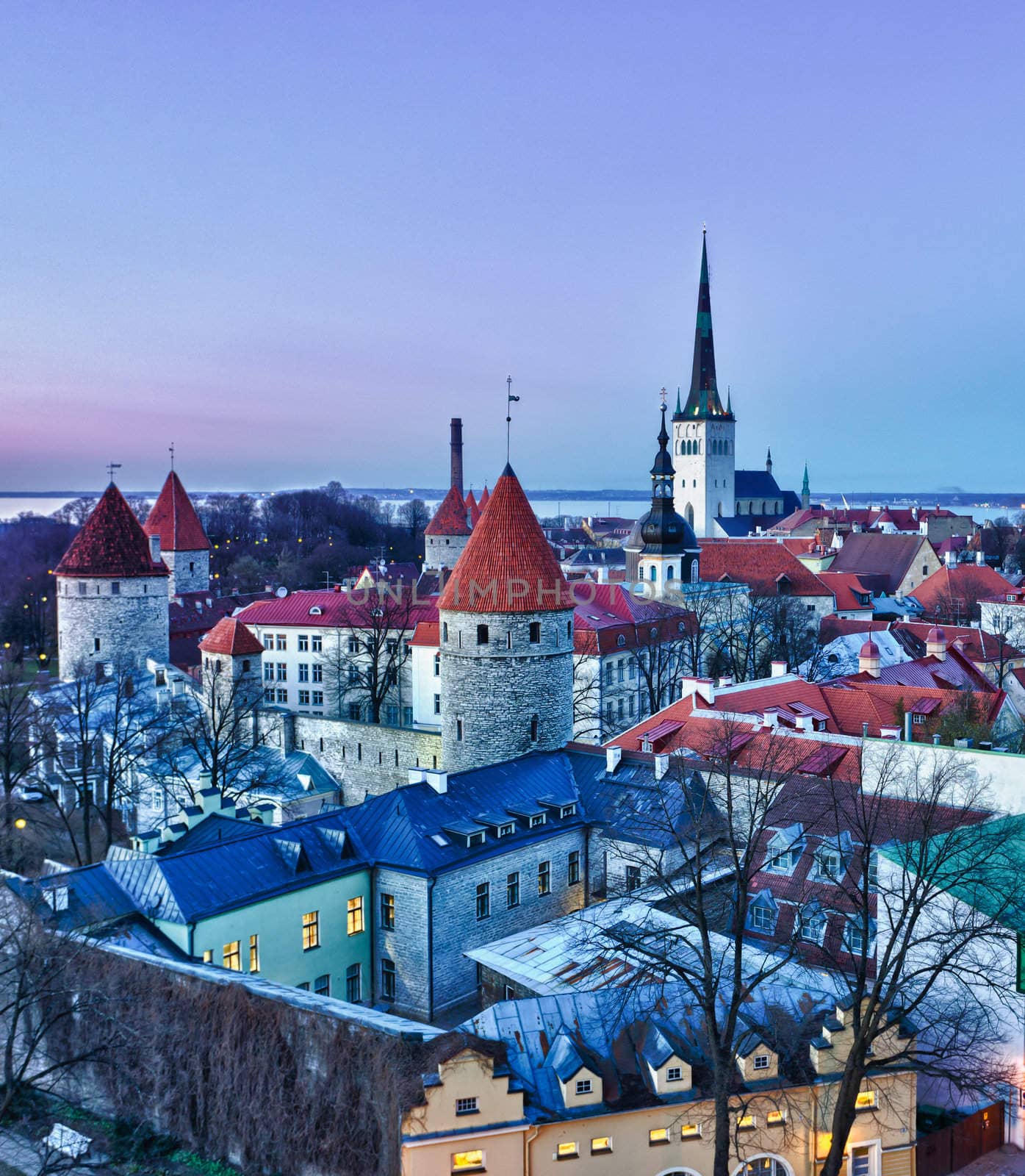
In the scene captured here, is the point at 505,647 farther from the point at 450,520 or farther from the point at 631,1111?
the point at 450,520

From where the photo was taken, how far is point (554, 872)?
941 inches

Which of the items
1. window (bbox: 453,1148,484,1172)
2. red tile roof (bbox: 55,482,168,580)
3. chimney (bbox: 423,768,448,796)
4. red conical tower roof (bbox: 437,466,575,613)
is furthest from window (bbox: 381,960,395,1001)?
red tile roof (bbox: 55,482,168,580)

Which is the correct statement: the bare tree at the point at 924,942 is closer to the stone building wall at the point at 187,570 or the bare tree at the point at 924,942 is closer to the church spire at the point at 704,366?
the stone building wall at the point at 187,570

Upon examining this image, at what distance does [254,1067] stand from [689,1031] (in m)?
5.78

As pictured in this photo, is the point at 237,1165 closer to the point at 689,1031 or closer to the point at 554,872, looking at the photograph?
the point at 689,1031

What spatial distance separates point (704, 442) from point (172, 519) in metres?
54.6

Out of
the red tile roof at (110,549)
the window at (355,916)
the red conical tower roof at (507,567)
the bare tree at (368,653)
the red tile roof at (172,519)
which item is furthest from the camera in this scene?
the red tile roof at (172,519)

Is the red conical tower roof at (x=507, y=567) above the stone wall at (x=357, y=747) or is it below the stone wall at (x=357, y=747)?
above

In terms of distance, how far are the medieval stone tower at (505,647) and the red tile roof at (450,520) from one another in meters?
40.1

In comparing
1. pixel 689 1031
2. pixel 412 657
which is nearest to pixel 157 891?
pixel 689 1031

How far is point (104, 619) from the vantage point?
3916 centimetres

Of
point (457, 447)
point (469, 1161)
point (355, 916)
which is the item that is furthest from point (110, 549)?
point (457, 447)

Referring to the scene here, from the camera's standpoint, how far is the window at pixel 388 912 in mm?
21516

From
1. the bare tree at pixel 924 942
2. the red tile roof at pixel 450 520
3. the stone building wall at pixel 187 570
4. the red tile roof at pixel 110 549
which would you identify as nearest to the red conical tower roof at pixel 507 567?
the bare tree at pixel 924 942
